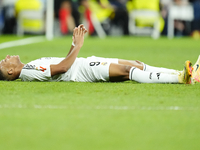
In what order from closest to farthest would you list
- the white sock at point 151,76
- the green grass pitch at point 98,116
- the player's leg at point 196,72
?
the green grass pitch at point 98,116 < the white sock at point 151,76 < the player's leg at point 196,72

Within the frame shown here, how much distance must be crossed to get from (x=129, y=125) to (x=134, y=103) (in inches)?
32.5

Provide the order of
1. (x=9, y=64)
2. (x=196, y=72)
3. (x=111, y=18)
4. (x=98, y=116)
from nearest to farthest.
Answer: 1. (x=98, y=116)
2. (x=196, y=72)
3. (x=9, y=64)
4. (x=111, y=18)

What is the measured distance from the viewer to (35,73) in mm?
5691

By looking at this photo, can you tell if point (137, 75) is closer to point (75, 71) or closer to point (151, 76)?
point (151, 76)

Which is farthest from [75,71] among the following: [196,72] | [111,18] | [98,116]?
[111,18]

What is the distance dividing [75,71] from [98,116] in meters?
1.68

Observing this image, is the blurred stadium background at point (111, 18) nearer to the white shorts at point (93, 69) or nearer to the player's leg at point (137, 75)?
the white shorts at point (93, 69)

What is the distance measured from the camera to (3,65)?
5781 millimetres

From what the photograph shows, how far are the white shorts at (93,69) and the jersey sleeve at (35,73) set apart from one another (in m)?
0.38

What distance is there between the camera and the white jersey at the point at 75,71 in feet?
18.3

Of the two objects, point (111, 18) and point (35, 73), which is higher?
point (35, 73)

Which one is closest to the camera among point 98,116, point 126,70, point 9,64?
point 98,116

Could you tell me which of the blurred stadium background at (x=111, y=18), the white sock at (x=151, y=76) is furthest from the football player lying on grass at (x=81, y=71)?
the blurred stadium background at (x=111, y=18)

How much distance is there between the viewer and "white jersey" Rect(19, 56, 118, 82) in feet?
18.3
